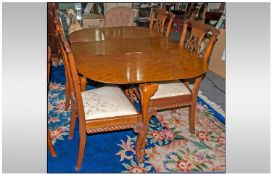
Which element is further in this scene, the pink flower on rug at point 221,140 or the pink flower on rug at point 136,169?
the pink flower on rug at point 221,140

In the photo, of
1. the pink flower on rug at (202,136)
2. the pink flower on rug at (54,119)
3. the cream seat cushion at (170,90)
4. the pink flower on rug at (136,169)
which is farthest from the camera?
the pink flower on rug at (54,119)

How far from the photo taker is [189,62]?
1997 millimetres

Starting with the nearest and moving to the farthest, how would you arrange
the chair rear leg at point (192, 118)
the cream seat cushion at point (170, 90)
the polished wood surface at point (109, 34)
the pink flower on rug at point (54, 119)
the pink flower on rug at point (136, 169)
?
the pink flower on rug at point (136, 169), the cream seat cushion at point (170, 90), the chair rear leg at point (192, 118), the pink flower on rug at point (54, 119), the polished wood surface at point (109, 34)

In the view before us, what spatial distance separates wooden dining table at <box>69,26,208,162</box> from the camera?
1733mm

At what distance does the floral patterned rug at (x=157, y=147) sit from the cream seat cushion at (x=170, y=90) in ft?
1.39

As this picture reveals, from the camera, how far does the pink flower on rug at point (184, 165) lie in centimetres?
195

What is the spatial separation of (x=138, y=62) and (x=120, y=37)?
83 cm

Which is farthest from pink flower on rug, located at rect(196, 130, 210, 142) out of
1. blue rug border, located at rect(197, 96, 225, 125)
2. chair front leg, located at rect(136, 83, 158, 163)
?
chair front leg, located at rect(136, 83, 158, 163)

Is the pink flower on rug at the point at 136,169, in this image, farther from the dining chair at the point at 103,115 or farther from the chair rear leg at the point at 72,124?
the chair rear leg at the point at 72,124

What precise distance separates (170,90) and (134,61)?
351 millimetres

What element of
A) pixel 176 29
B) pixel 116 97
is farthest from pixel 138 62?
pixel 176 29

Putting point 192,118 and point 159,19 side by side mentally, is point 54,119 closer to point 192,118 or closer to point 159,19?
point 192,118

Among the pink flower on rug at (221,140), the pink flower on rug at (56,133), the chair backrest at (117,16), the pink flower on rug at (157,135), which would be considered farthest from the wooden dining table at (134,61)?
the chair backrest at (117,16)

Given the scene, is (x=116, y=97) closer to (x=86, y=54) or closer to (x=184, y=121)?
(x=86, y=54)
